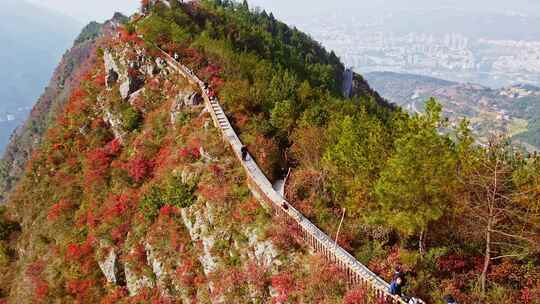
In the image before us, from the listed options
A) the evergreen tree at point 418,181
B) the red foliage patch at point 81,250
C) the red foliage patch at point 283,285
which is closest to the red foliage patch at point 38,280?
the red foliage patch at point 81,250

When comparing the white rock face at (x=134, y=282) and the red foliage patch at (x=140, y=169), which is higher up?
the red foliage patch at (x=140, y=169)

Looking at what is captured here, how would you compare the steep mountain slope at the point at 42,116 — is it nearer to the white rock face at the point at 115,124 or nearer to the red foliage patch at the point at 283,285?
the white rock face at the point at 115,124

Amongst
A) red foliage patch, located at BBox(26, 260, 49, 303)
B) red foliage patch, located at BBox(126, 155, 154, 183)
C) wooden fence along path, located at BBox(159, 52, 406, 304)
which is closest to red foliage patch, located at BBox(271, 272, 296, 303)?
wooden fence along path, located at BBox(159, 52, 406, 304)

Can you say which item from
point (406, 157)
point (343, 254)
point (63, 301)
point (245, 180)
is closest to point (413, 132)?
point (406, 157)

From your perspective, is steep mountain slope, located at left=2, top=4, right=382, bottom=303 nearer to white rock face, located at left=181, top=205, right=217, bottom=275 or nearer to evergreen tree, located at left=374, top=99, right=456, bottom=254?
white rock face, located at left=181, top=205, right=217, bottom=275

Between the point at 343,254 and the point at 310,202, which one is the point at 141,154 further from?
the point at 343,254

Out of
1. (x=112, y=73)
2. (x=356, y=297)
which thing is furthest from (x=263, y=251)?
(x=112, y=73)
